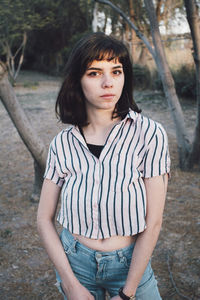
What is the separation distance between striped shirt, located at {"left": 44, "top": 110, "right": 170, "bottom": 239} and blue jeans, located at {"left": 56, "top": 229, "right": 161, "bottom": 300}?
8cm

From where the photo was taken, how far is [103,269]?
131cm

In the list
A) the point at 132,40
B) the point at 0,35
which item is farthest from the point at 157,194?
the point at 0,35

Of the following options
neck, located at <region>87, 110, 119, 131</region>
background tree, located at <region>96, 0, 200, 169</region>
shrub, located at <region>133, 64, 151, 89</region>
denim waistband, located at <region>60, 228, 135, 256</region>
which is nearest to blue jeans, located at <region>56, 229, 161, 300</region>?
denim waistband, located at <region>60, 228, 135, 256</region>

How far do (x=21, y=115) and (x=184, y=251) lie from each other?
2259 millimetres

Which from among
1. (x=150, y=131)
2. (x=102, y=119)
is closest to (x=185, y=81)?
(x=102, y=119)

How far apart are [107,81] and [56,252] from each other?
79cm

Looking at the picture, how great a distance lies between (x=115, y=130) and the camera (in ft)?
4.34

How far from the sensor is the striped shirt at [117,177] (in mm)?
1271

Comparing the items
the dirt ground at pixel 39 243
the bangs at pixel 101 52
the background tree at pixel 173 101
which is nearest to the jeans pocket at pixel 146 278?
the bangs at pixel 101 52

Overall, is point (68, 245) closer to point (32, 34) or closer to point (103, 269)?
point (103, 269)

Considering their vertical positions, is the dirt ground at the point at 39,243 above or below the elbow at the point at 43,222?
below

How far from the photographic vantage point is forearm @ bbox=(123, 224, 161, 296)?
125cm

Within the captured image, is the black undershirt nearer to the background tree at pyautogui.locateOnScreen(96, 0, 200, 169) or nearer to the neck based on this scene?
the neck

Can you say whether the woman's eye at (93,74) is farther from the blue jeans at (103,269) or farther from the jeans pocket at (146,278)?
the jeans pocket at (146,278)
